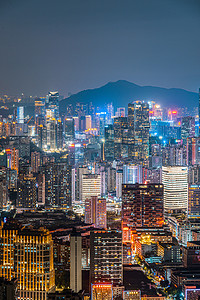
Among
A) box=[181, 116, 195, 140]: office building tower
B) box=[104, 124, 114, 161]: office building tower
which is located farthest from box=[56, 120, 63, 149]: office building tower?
box=[181, 116, 195, 140]: office building tower

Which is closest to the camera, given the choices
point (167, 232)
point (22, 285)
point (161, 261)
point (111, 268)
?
point (22, 285)

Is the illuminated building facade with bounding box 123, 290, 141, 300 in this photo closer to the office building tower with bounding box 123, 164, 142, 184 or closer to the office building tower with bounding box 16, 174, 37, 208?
the office building tower with bounding box 16, 174, 37, 208

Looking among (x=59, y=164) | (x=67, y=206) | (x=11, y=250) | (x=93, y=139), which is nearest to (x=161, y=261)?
(x=11, y=250)

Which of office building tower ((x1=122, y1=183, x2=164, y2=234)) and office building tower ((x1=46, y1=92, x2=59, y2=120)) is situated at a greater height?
office building tower ((x1=46, y1=92, x2=59, y2=120))

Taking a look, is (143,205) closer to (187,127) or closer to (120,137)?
(120,137)

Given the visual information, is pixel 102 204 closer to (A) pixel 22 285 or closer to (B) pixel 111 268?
(B) pixel 111 268

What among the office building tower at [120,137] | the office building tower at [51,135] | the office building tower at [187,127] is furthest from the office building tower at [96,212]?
the office building tower at [187,127]
